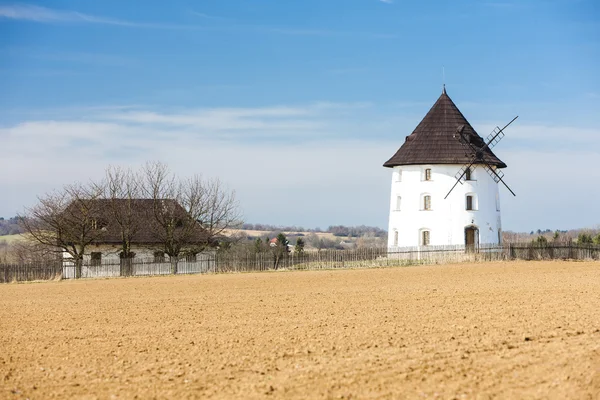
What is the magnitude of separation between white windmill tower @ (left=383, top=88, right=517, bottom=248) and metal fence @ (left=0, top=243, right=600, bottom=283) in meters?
1.26

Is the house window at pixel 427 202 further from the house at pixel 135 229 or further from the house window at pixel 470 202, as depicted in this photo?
the house at pixel 135 229

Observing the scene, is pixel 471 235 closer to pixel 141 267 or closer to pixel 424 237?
pixel 424 237

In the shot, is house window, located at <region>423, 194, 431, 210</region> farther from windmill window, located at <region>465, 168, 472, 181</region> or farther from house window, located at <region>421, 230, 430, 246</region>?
windmill window, located at <region>465, 168, 472, 181</region>

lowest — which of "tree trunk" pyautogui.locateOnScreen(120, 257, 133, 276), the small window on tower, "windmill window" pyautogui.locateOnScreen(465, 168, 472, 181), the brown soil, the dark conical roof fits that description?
the brown soil

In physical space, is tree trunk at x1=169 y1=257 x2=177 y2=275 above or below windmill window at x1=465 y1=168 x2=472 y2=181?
below

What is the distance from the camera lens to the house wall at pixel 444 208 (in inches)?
2100

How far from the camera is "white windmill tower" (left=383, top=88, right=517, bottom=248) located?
176 ft

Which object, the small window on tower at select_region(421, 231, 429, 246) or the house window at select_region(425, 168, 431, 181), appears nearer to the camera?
the small window on tower at select_region(421, 231, 429, 246)

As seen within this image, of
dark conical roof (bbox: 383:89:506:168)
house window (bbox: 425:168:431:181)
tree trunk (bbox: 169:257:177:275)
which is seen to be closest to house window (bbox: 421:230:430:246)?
house window (bbox: 425:168:431:181)

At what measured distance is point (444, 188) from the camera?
177 feet

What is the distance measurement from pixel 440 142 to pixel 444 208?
4.31m

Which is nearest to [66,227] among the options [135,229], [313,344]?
[135,229]

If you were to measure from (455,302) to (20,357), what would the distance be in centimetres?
1250

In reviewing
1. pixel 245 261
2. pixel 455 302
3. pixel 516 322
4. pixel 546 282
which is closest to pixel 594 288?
pixel 546 282
